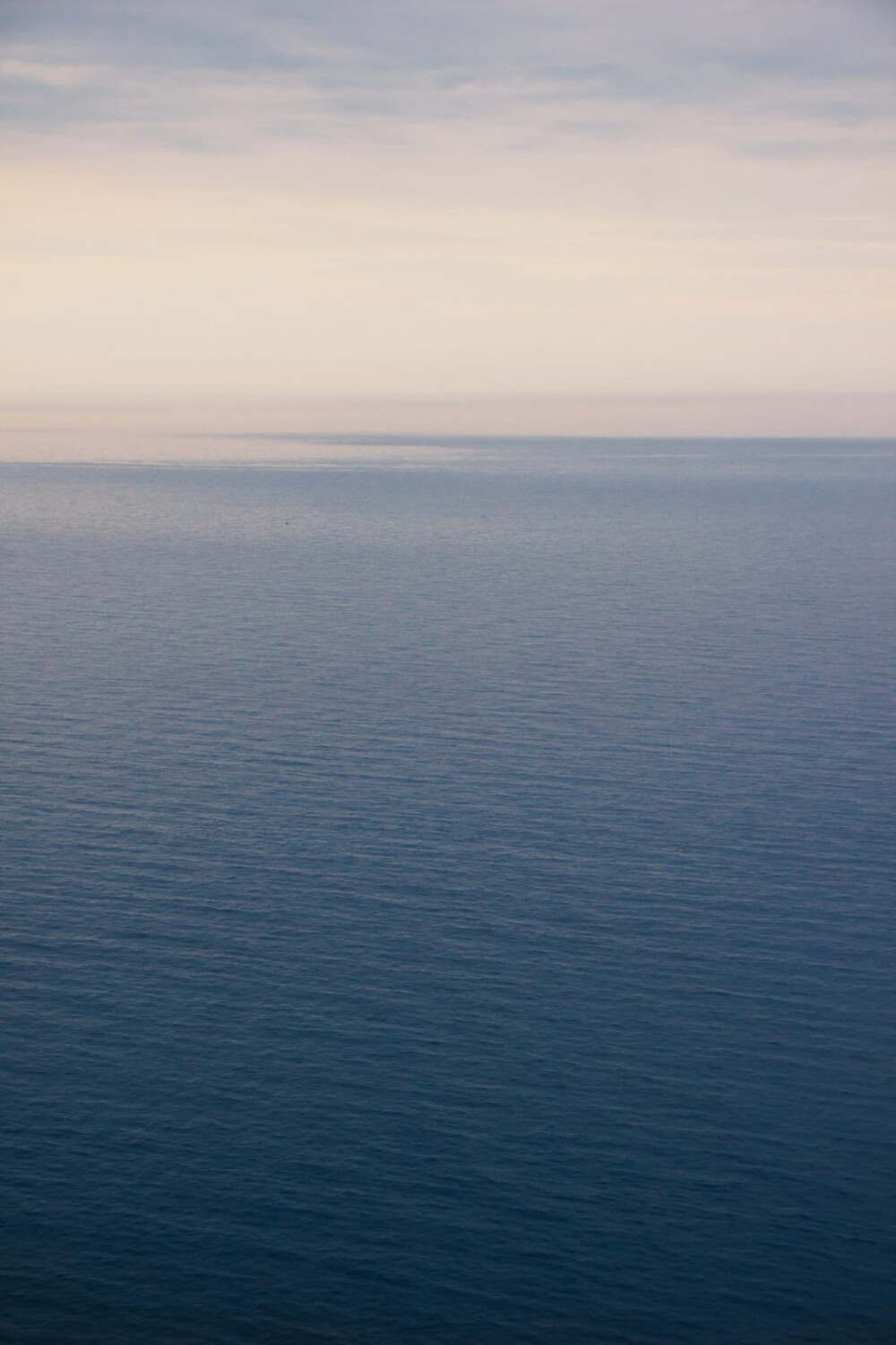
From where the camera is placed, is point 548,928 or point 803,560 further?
point 803,560

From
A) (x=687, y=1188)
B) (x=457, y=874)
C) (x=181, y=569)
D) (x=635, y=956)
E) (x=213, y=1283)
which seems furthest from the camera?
(x=181, y=569)

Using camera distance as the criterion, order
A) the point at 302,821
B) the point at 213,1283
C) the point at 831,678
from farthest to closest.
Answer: the point at 831,678 < the point at 302,821 < the point at 213,1283

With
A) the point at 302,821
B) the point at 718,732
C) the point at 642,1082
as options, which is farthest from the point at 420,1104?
the point at 718,732

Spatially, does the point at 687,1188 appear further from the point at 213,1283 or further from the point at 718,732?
the point at 718,732

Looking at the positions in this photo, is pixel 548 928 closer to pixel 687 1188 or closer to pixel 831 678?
pixel 687 1188

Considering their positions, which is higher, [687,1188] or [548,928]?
[548,928]

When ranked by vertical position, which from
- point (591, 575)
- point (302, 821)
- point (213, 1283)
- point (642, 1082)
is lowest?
point (213, 1283)
